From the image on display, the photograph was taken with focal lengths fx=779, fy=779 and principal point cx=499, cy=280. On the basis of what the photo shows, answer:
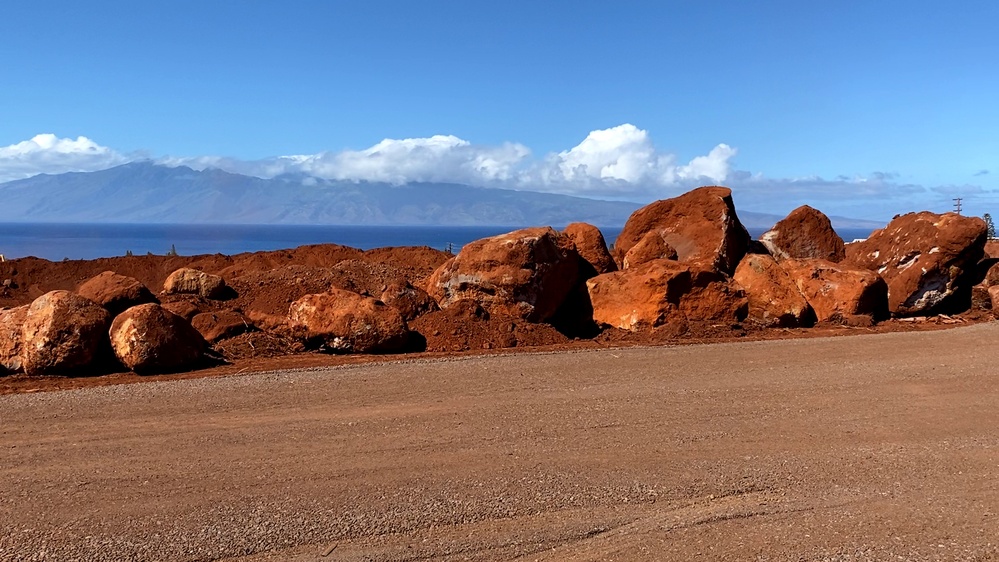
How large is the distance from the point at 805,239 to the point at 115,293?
14960 mm

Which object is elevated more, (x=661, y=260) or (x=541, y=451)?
(x=661, y=260)

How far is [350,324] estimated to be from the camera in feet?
39.5

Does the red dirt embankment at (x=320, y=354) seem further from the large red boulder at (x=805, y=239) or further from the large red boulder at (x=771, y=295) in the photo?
the large red boulder at (x=805, y=239)

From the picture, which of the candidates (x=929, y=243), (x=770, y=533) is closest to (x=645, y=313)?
(x=929, y=243)

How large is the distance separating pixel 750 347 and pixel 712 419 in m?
4.58

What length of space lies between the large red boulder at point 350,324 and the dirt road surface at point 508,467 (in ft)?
5.04

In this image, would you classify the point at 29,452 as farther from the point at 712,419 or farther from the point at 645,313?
the point at 645,313

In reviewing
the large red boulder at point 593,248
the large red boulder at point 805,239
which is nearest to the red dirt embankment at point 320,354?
the large red boulder at point 593,248

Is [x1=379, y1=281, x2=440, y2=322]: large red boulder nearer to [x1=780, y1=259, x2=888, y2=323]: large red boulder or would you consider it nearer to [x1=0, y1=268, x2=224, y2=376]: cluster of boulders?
[x1=0, y1=268, x2=224, y2=376]: cluster of boulders

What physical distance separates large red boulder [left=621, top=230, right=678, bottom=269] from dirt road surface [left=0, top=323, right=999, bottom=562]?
20.6 ft

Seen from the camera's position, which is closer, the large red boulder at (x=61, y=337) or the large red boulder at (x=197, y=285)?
the large red boulder at (x=61, y=337)

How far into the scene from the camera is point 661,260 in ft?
49.1

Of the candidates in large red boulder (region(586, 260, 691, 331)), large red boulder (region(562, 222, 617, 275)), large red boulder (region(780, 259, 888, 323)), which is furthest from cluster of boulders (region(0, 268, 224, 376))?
large red boulder (region(780, 259, 888, 323))

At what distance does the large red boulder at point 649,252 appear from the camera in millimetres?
16656
